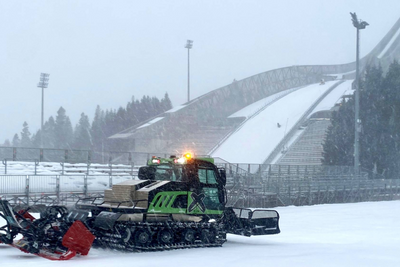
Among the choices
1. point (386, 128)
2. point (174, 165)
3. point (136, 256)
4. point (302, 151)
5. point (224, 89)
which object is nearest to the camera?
point (136, 256)

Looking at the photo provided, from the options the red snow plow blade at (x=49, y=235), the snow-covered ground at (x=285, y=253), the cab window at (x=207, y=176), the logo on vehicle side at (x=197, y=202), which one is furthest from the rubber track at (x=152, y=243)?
the cab window at (x=207, y=176)

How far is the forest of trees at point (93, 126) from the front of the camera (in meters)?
101

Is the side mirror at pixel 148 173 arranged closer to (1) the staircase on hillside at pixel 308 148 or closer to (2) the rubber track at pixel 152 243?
(2) the rubber track at pixel 152 243

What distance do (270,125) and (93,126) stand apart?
167ft

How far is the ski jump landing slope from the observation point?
60031mm

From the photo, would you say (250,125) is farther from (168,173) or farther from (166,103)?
(168,173)

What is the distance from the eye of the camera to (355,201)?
121ft

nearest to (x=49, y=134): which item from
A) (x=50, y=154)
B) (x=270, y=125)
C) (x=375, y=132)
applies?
(x=270, y=125)

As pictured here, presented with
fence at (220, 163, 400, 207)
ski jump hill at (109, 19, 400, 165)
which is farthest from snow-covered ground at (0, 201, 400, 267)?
ski jump hill at (109, 19, 400, 165)

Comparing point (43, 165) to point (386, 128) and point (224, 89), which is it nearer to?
point (386, 128)

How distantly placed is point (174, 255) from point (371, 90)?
129 feet

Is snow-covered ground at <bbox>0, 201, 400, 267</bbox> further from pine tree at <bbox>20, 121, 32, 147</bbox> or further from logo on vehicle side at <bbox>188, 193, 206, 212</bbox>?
pine tree at <bbox>20, 121, 32, 147</bbox>

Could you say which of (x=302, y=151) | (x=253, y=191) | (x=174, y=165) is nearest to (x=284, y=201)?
(x=253, y=191)

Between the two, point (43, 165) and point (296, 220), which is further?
point (43, 165)
